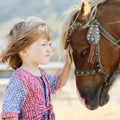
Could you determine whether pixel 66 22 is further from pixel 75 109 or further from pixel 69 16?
pixel 75 109

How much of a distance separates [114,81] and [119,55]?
203 millimetres

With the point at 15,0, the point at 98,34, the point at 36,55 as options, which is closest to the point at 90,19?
the point at 98,34

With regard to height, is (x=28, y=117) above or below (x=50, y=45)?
below

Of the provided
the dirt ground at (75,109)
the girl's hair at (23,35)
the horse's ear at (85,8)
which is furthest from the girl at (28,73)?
the dirt ground at (75,109)

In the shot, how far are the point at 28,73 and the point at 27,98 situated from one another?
14cm

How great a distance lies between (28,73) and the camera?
8.60 ft

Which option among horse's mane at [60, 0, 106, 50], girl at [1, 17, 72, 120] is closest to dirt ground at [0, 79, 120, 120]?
horse's mane at [60, 0, 106, 50]

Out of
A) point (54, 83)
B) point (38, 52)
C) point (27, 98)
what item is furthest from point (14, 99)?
point (54, 83)

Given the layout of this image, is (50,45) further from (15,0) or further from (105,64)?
(15,0)

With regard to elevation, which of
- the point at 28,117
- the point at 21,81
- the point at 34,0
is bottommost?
the point at 34,0

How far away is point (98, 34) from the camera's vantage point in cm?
295

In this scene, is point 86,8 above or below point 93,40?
above

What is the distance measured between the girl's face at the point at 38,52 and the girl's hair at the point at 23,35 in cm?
2

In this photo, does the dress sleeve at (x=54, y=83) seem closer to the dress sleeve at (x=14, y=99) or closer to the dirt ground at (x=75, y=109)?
the dress sleeve at (x=14, y=99)
